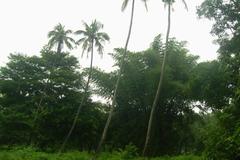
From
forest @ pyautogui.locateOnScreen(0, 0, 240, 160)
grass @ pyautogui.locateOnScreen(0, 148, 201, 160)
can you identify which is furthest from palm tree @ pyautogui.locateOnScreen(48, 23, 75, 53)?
grass @ pyautogui.locateOnScreen(0, 148, 201, 160)

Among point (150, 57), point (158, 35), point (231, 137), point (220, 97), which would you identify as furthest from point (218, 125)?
point (158, 35)

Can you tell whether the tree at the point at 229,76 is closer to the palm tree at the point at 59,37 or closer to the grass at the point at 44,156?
the grass at the point at 44,156

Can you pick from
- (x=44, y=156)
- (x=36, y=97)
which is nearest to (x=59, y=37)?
(x=36, y=97)

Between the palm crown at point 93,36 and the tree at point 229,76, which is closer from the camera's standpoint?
the tree at point 229,76

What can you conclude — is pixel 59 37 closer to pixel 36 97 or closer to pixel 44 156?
pixel 36 97

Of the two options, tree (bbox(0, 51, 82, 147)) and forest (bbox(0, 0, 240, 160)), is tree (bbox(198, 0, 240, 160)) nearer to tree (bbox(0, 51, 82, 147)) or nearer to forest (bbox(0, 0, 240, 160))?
forest (bbox(0, 0, 240, 160))

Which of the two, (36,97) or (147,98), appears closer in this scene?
(147,98)

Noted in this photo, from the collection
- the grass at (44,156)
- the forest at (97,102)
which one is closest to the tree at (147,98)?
the forest at (97,102)

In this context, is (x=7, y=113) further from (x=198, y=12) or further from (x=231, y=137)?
(x=231, y=137)

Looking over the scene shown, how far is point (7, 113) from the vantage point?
39.0 meters

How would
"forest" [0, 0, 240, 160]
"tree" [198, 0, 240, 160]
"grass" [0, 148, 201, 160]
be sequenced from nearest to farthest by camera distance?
1. "tree" [198, 0, 240, 160]
2. "grass" [0, 148, 201, 160]
3. "forest" [0, 0, 240, 160]

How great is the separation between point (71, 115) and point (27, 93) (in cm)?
604

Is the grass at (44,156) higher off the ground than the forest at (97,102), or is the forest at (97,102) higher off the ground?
the forest at (97,102)

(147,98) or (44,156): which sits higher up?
(147,98)
